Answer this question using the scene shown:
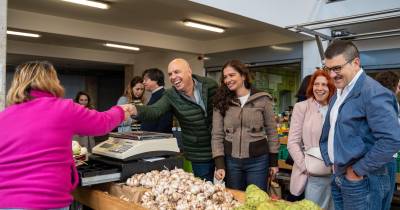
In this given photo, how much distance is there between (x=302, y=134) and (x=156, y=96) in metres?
1.43

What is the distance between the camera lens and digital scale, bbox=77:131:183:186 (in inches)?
79.6

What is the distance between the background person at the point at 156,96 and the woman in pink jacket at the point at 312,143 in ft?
3.53

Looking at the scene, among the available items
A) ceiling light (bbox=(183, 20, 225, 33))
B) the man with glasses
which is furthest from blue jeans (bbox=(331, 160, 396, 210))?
ceiling light (bbox=(183, 20, 225, 33))

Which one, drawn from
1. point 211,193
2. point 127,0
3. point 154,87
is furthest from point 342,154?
point 127,0

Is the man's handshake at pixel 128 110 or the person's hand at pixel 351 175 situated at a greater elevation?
the man's handshake at pixel 128 110

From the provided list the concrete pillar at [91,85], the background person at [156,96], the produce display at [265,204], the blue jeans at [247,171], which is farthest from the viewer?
the concrete pillar at [91,85]

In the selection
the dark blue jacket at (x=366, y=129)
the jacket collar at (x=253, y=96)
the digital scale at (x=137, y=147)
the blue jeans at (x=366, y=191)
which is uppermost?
the jacket collar at (x=253, y=96)

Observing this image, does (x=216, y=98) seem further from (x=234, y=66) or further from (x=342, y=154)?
(x=342, y=154)

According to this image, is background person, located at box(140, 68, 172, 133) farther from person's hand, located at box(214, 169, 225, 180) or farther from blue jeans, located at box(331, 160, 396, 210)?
blue jeans, located at box(331, 160, 396, 210)

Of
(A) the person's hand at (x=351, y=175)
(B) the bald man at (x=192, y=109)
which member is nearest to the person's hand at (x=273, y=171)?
(B) the bald man at (x=192, y=109)

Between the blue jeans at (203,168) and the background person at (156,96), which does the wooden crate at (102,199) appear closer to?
the blue jeans at (203,168)

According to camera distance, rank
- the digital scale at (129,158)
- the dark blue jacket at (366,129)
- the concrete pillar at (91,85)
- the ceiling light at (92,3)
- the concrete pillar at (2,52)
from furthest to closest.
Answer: the concrete pillar at (91,85)
the ceiling light at (92,3)
the concrete pillar at (2,52)
the digital scale at (129,158)
the dark blue jacket at (366,129)

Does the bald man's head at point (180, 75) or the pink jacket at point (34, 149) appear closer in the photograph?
the pink jacket at point (34, 149)

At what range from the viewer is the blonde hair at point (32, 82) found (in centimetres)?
160
